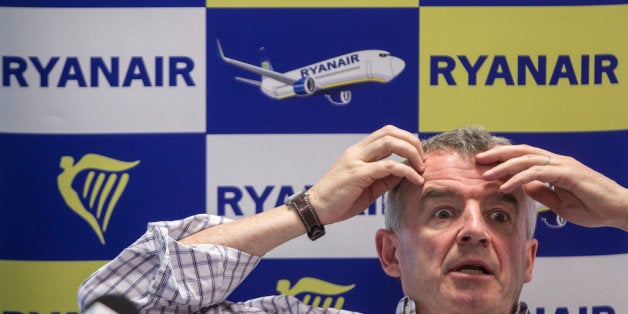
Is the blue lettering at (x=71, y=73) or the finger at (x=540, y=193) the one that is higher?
the blue lettering at (x=71, y=73)

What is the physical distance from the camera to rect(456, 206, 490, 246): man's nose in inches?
79.1

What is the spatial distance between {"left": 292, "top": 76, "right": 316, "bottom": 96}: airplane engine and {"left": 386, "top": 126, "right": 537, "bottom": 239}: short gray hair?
40cm

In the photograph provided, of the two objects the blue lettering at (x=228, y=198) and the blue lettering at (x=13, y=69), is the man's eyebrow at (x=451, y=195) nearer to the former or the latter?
the blue lettering at (x=228, y=198)

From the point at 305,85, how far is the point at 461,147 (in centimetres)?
51

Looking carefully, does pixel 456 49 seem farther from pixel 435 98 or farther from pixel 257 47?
pixel 257 47

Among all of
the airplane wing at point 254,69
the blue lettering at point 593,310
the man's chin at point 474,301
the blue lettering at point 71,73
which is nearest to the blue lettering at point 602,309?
the blue lettering at point 593,310

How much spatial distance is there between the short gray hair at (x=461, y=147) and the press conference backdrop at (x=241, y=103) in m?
0.26

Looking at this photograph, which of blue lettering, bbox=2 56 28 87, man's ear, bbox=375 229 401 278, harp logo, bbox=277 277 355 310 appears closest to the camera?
man's ear, bbox=375 229 401 278

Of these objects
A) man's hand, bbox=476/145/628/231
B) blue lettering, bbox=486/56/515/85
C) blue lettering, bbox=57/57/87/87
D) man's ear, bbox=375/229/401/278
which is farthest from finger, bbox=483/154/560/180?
blue lettering, bbox=57/57/87/87

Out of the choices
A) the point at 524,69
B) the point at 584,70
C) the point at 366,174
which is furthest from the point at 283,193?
the point at 584,70

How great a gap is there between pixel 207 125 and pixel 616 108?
114 cm

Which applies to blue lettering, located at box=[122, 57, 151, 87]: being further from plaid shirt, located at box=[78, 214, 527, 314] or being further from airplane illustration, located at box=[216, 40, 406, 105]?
plaid shirt, located at box=[78, 214, 527, 314]

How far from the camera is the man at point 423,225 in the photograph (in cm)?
204

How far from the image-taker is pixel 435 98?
2.42m
